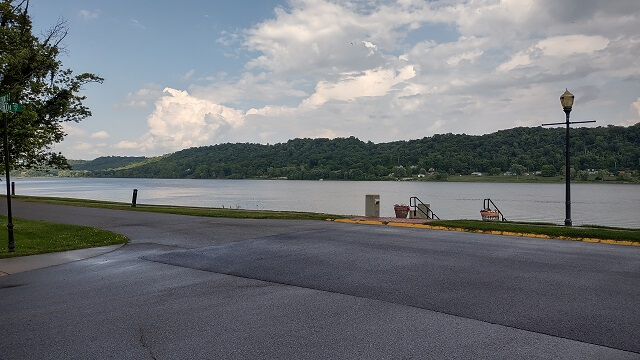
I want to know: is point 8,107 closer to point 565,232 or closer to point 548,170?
point 565,232

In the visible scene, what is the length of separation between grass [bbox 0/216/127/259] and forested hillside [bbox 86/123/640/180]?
13519 centimetres

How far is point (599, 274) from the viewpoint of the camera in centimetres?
823

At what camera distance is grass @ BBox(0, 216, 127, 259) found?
1287 centimetres

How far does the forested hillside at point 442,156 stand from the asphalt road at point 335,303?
13490 cm

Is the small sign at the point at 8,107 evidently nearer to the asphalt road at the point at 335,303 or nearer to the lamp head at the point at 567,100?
the asphalt road at the point at 335,303

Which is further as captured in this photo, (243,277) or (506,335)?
(243,277)

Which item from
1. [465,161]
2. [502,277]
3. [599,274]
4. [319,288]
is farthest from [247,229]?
[465,161]

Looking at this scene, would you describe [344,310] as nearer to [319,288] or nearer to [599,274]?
[319,288]

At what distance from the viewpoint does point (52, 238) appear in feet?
48.8

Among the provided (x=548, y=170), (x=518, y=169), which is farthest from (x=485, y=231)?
(x=518, y=169)

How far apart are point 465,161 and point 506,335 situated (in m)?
159

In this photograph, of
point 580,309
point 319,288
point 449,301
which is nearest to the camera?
point 580,309

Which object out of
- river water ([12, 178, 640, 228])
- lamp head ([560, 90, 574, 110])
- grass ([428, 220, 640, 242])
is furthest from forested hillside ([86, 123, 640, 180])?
grass ([428, 220, 640, 242])

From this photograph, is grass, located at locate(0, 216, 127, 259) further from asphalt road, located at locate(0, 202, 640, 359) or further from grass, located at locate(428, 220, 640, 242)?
grass, located at locate(428, 220, 640, 242)
